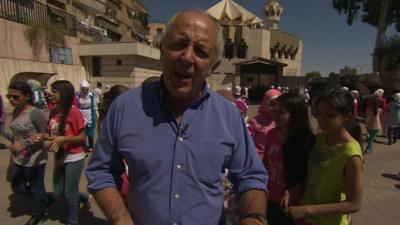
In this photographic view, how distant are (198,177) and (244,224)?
311mm

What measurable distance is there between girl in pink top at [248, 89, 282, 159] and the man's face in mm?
1829

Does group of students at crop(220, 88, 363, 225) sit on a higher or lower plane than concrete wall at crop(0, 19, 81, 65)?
lower

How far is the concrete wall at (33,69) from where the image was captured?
49.6 ft

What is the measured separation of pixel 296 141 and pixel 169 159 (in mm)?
1375

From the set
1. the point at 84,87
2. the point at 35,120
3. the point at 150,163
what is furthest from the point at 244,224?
the point at 84,87

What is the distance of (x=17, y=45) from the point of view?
16.3 m

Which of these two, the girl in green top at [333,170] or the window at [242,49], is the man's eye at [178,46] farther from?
the window at [242,49]

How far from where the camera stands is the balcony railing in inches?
642

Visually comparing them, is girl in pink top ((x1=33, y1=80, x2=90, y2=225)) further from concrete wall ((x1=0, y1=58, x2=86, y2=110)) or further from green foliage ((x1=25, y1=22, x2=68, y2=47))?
green foliage ((x1=25, y1=22, x2=68, y2=47))

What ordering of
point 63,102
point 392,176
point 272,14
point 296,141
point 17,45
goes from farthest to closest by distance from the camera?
1. point 272,14
2. point 17,45
3. point 392,176
4. point 63,102
5. point 296,141

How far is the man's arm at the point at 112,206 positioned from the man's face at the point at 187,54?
0.57 m

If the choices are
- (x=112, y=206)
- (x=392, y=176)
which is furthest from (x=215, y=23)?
(x=392, y=176)

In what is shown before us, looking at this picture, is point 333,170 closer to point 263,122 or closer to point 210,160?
point 210,160

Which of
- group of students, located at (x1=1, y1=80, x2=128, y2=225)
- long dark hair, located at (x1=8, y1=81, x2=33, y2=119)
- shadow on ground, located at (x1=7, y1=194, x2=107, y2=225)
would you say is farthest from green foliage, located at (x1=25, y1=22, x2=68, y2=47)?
group of students, located at (x1=1, y1=80, x2=128, y2=225)
